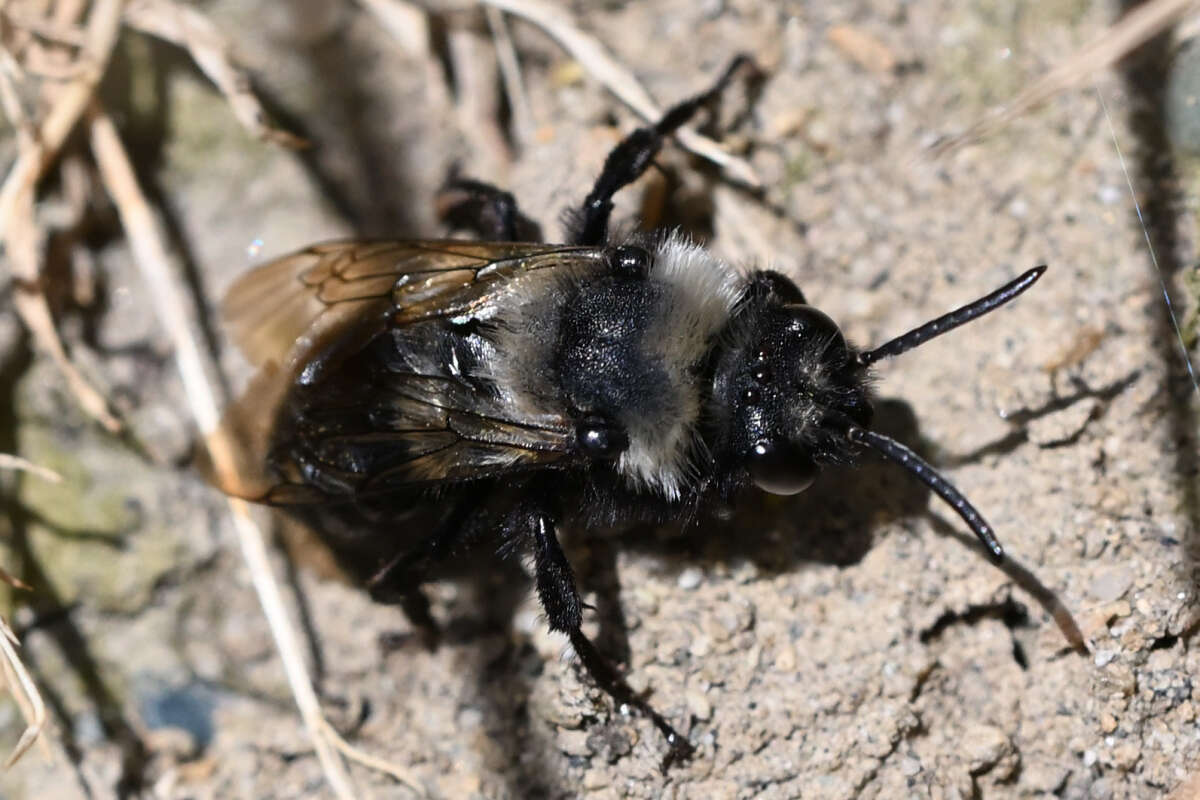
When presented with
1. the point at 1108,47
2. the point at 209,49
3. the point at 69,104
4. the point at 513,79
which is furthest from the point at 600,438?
the point at 69,104

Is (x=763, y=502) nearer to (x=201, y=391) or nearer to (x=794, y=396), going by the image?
(x=794, y=396)

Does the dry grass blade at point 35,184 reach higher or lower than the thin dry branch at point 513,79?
lower

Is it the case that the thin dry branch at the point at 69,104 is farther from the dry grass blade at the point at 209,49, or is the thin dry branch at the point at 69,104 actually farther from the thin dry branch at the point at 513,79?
the thin dry branch at the point at 513,79

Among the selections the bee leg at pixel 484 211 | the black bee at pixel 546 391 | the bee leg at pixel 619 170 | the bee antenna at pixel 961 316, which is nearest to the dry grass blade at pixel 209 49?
the bee leg at pixel 484 211

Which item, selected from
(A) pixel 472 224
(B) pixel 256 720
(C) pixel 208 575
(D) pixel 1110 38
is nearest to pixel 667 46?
(A) pixel 472 224

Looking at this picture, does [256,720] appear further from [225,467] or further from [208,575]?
[225,467]

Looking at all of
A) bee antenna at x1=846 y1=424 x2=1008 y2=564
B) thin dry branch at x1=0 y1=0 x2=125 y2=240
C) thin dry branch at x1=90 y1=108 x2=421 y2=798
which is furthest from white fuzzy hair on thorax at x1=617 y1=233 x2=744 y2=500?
thin dry branch at x1=0 y1=0 x2=125 y2=240

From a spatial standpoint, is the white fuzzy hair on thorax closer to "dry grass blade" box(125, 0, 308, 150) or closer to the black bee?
the black bee
